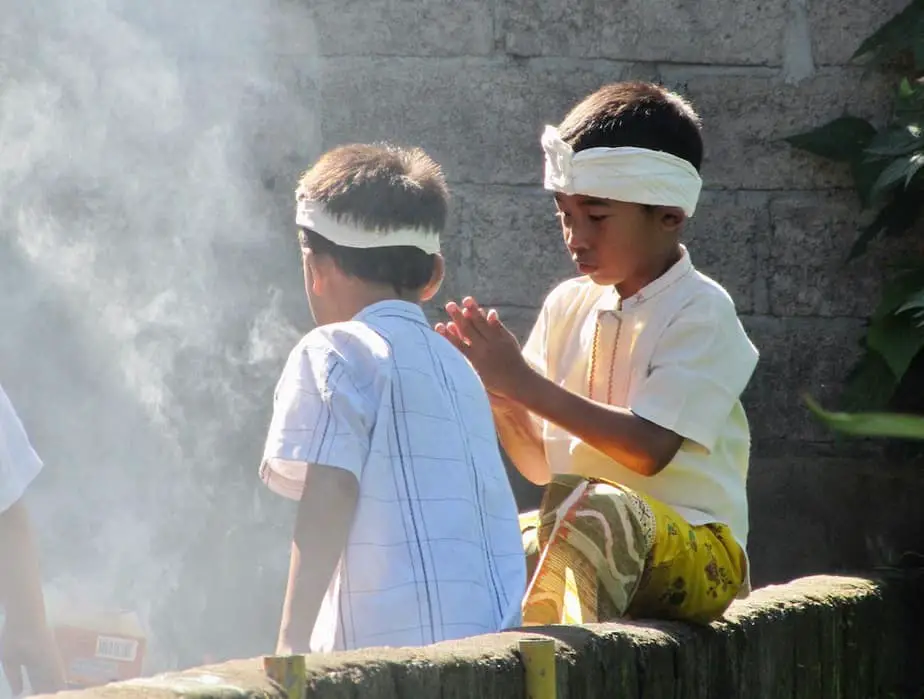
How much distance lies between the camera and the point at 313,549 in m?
2.92

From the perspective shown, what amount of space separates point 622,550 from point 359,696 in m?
1.05

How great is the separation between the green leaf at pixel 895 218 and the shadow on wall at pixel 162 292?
1.63 meters

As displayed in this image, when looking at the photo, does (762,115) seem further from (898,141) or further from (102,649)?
(102,649)

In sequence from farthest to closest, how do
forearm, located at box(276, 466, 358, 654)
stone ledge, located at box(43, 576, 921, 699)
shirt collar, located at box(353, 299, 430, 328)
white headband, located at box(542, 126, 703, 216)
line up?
white headband, located at box(542, 126, 703, 216) < shirt collar, located at box(353, 299, 430, 328) < forearm, located at box(276, 466, 358, 654) < stone ledge, located at box(43, 576, 921, 699)

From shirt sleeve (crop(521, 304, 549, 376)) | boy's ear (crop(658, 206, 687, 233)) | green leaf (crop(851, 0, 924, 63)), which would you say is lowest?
shirt sleeve (crop(521, 304, 549, 376))

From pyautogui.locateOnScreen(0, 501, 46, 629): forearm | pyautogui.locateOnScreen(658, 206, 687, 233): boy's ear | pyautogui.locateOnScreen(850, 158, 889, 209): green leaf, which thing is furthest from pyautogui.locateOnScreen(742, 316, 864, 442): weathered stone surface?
pyautogui.locateOnScreen(0, 501, 46, 629): forearm

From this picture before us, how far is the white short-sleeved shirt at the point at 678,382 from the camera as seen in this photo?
348 cm

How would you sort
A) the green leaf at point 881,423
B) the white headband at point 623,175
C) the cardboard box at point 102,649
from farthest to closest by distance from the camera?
the cardboard box at point 102,649 < the white headband at point 623,175 < the green leaf at point 881,423

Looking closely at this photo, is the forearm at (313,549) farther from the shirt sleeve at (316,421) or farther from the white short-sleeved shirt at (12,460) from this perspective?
the white short-sleeved shirt at (12,460)

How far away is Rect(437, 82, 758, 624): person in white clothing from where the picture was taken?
10.9ft

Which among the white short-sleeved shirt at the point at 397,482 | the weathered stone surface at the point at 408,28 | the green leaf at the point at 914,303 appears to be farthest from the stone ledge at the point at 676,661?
the weathered stone surface at the point at 408,28

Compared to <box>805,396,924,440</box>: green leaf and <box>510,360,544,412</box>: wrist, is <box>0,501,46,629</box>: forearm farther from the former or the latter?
<box>805,396,924,440</box>: green leaf

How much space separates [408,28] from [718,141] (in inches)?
38.3

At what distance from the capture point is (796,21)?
16.4 ft
